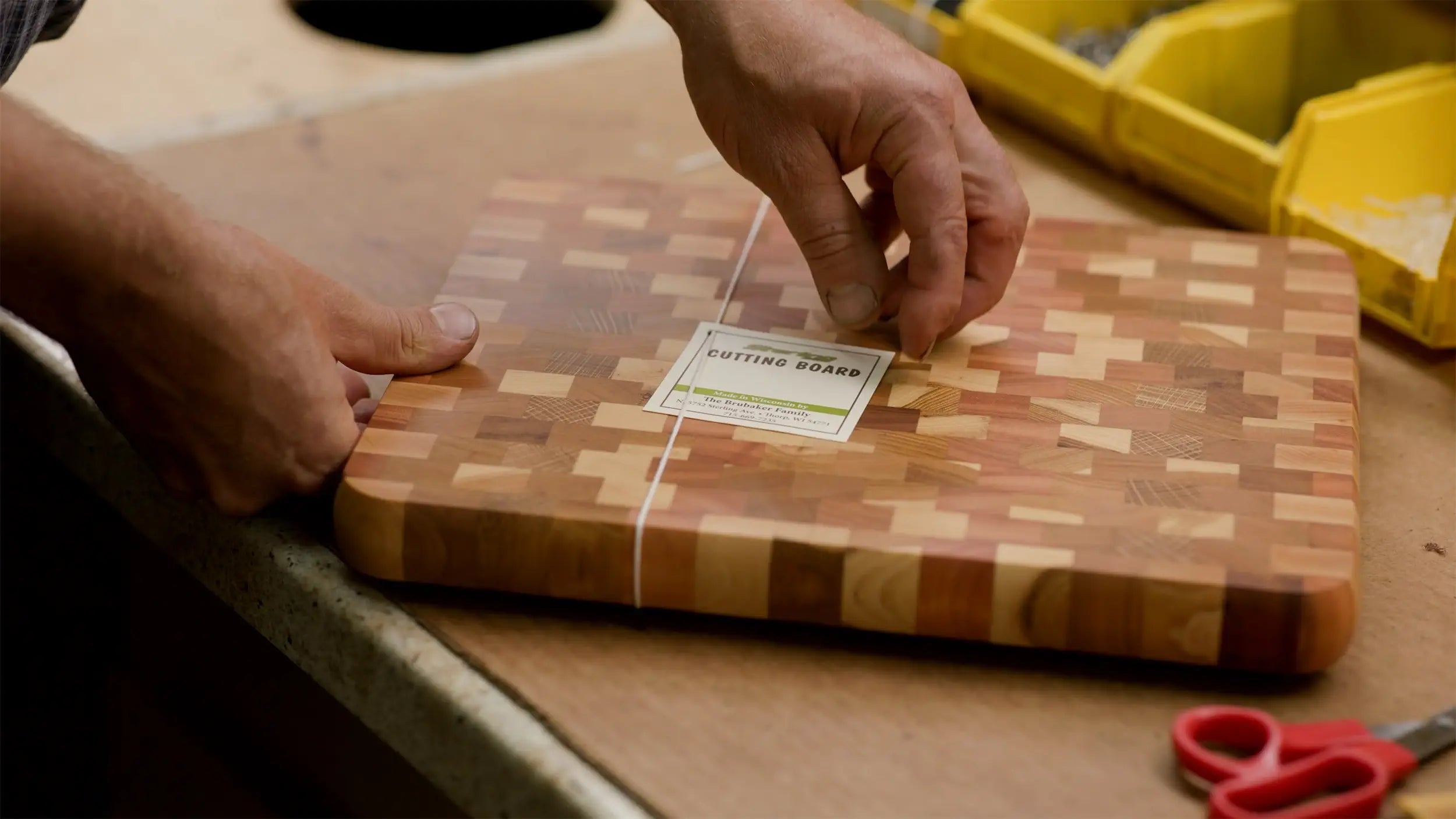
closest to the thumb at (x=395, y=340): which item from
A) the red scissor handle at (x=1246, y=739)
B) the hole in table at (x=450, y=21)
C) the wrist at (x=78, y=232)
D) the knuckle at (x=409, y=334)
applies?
the knuckle at (x=409, y=334)

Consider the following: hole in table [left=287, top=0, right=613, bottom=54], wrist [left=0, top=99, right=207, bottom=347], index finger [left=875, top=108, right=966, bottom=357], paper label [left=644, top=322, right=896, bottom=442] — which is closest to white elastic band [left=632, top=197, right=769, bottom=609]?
paper label [left=644, top=322, right=896, bottom=442]

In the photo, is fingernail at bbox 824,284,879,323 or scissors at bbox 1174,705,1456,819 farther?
fingernail at bbox 824,284,879,323

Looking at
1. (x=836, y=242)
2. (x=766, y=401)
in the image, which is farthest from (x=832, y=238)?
(x=766, y=401)

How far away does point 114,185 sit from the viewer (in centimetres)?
63

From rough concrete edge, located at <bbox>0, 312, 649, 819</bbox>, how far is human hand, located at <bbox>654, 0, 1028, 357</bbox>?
30 centimetres

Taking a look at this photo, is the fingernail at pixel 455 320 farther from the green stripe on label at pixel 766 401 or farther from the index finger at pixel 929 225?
the index finger at pixel 929 225

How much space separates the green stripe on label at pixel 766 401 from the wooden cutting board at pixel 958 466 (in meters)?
0.02

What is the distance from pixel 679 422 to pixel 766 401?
5 cm

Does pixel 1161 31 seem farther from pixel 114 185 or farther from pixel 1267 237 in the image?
pixel 114 185

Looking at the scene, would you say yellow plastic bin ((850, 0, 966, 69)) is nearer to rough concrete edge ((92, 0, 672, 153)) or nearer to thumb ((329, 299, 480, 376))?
rough concrete edge ((92, 0, 672, 153))

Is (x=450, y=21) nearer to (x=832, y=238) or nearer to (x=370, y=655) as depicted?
(x=832, y=238)

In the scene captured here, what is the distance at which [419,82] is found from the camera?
4.11 feet

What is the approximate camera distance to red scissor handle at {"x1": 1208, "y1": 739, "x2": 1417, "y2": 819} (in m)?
0.55

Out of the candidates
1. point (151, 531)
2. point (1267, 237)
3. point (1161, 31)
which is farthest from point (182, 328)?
point (1161, 31)
